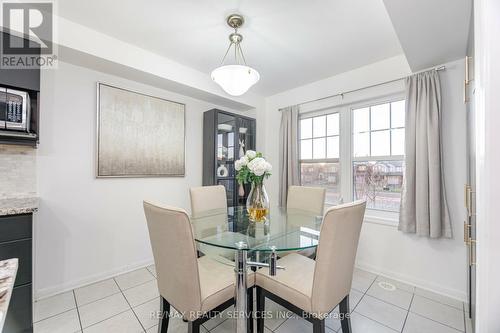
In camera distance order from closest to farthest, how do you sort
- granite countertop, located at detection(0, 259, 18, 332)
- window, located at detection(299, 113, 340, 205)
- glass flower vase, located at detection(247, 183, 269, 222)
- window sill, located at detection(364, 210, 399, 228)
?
granite countertop, located at detection(0, 259, 18, 332), glass flower vase, located at detection(247, 183, 269, 222), window sill, located at detection(364, 210, 399, 228), window, located at detection(299, 113, 340, 205)

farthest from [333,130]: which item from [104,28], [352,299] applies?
[104,28]

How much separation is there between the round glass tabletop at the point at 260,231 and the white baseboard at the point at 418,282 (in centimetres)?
117

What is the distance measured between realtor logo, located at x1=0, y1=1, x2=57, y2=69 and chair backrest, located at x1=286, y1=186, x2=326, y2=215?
269 cm

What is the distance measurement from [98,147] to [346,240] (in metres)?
2.52

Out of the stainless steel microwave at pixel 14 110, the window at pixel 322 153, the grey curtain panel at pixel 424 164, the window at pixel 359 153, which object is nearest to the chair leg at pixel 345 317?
the grey curtain panel at pixel 424 164

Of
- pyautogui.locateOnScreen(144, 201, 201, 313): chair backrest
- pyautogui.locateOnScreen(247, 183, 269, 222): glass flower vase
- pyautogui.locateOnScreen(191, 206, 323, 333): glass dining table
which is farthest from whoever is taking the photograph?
pyautogui.locateOnScreen(247, 183, 269, 222): glass flower vase

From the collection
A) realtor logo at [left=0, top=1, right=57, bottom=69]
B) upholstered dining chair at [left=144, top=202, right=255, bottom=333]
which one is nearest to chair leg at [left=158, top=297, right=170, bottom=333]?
upholstered dining chair at [left=144, top=202, right=255, bottom=333]

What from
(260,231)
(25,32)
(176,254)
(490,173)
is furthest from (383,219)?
(25,32)

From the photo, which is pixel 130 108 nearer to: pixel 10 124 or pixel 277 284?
pixel 10 124

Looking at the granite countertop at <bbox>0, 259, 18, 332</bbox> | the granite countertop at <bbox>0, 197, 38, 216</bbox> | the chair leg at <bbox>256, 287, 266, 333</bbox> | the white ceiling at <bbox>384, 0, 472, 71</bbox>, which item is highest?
the white ceiling at <bbox>384, 0, 472, 71</bbox>

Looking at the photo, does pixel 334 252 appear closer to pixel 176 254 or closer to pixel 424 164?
pixel 176 254

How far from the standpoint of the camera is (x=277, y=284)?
145cm

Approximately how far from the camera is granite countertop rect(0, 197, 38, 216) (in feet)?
4.99

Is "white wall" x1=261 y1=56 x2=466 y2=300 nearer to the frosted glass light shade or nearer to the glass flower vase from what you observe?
the glass flower vase
